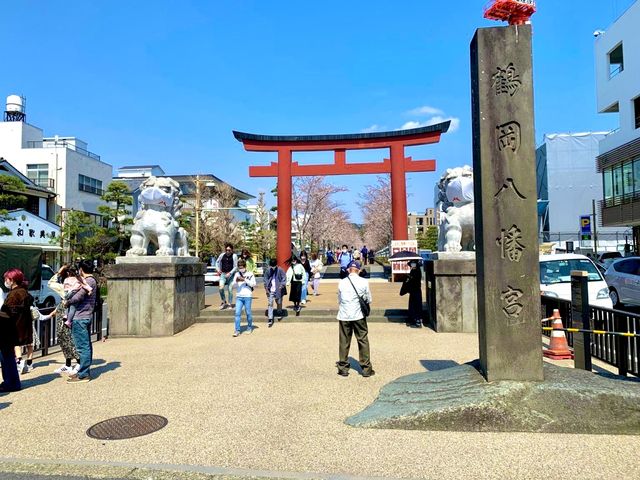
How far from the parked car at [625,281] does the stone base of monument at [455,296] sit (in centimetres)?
627

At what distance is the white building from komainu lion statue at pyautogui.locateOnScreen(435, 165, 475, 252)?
101 ft

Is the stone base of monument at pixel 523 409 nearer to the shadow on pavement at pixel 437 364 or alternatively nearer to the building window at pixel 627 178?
the shadow on pavement at pixel 437 364

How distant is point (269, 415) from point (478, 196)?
11.0 ft

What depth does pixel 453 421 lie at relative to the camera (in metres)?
4.49

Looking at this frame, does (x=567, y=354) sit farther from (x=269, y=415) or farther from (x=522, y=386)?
(x=269, y=415)

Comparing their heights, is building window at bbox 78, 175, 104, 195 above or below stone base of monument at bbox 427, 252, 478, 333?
above

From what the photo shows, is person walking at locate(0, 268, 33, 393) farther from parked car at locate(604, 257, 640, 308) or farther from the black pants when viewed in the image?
parked car at locate(604, 257, 640, 308)

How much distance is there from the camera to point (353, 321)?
6465mm

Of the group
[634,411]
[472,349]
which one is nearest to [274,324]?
[472,349]

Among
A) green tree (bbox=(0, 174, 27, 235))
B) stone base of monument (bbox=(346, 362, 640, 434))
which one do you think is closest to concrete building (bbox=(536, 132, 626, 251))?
green tree (bbox=(0, 174, 27, 235))

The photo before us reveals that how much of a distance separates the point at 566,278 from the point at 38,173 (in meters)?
35.3

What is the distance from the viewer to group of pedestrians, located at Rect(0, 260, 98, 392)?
237 inches

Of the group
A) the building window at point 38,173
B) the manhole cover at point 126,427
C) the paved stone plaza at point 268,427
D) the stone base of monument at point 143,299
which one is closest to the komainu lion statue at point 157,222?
the stone base of monument at point 143,299

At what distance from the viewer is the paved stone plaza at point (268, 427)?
12.3 ft
